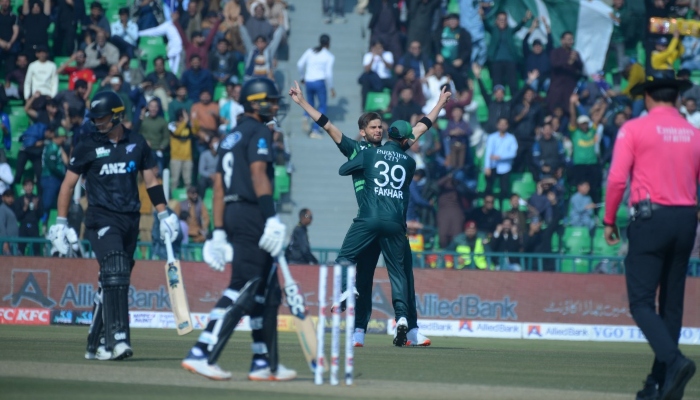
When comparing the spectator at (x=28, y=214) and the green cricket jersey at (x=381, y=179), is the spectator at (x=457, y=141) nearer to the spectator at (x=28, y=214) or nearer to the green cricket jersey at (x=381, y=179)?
the spectator at (x=28, y=214)

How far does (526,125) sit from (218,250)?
16467 millimetres

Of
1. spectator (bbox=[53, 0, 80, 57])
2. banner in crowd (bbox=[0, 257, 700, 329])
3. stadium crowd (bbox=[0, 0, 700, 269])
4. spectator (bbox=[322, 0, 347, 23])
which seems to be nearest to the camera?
banner in crowd (bbox=[0, 257, 700, 329])

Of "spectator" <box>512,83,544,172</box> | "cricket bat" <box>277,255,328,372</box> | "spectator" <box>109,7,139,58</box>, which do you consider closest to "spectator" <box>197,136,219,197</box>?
"spectator" <box>109,7,139,58</box>

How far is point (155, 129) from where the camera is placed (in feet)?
79.8

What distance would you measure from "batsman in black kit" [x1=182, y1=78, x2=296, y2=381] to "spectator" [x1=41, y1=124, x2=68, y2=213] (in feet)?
50.1

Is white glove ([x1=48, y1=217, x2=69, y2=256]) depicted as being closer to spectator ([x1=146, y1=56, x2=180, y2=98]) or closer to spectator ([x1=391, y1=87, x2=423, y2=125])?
spectator ([x1=391, y1=87, x2=423, y2=125])

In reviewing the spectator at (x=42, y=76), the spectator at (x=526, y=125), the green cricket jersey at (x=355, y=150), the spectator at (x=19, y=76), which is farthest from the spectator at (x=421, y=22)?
the green cricket jersey at (x=355, y=150)

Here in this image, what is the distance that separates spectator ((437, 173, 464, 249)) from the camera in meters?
23.9

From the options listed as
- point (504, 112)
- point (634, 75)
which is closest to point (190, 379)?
point (634, 75)

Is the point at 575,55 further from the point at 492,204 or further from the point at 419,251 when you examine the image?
the point at 419,251

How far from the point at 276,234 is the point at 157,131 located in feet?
50.9

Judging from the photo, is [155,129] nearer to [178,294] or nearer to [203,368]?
[178,294]

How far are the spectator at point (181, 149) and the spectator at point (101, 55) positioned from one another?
268 cm

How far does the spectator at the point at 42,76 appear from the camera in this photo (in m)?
26.0
